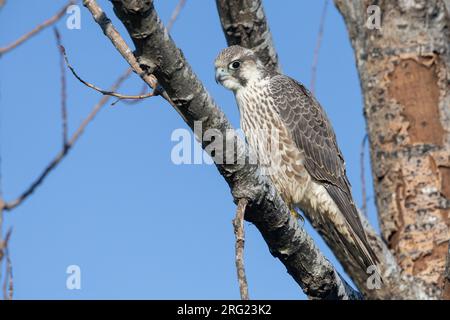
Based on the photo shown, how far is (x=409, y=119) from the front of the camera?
18.9 ft

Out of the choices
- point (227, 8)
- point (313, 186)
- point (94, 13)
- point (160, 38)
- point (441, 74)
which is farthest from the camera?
point (441, 74)

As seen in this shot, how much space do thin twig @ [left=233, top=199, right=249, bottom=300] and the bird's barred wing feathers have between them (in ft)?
5.76

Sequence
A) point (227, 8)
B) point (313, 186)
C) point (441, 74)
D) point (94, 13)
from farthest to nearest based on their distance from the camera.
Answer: point (441, 74)
point (313, 186)
point (227, 8)
point (94, 13)

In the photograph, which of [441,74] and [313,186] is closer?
[313,186]

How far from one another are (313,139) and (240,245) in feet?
7.35

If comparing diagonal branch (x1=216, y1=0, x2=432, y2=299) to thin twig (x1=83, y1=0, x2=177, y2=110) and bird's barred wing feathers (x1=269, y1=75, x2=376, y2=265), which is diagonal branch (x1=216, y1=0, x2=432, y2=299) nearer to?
bird's barred wing feathers (x1=269, y1=75, x2=376, y2=265)

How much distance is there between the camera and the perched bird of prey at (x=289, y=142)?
5.34m

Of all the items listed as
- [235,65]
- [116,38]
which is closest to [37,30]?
[116,38]

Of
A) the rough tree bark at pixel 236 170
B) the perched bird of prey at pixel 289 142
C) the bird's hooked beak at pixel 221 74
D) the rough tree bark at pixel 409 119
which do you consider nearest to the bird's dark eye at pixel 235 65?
the perched bird of prey at pixel 289 142

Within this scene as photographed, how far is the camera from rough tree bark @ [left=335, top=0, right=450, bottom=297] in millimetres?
5605

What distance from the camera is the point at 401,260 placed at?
565 cm

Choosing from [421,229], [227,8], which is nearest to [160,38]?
[227,8]
